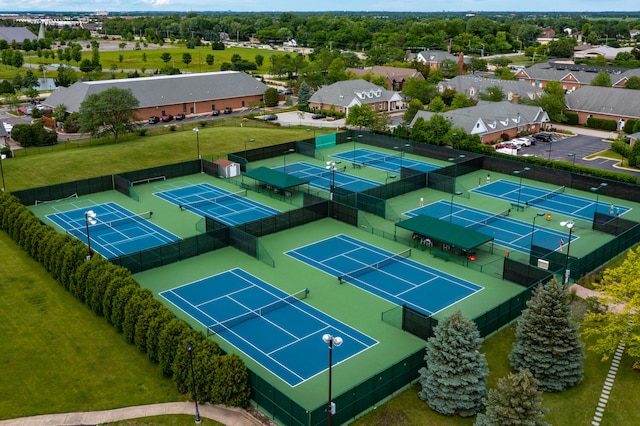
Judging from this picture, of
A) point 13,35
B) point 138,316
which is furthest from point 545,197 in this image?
point 13,35

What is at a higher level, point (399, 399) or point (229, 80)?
point (229, 80)

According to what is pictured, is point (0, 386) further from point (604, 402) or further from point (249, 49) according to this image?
point (249, 49)

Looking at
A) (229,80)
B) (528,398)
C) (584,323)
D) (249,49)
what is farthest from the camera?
(249,49)

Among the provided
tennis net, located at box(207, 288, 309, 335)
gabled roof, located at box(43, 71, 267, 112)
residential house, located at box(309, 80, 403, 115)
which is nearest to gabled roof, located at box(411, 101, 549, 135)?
residential house, located at box(309, 80, 403, 115)

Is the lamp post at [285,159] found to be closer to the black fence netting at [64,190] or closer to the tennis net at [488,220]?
the black fence netting at [64,190]

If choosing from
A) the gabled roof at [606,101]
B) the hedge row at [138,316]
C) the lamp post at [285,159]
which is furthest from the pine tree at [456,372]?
the gabled roof at [606,101]

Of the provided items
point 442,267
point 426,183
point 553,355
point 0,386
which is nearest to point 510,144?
point 426,183

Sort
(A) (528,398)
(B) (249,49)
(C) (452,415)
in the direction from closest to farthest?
(A) (528,398) < (C) (452,415) < (B) (249,49)
